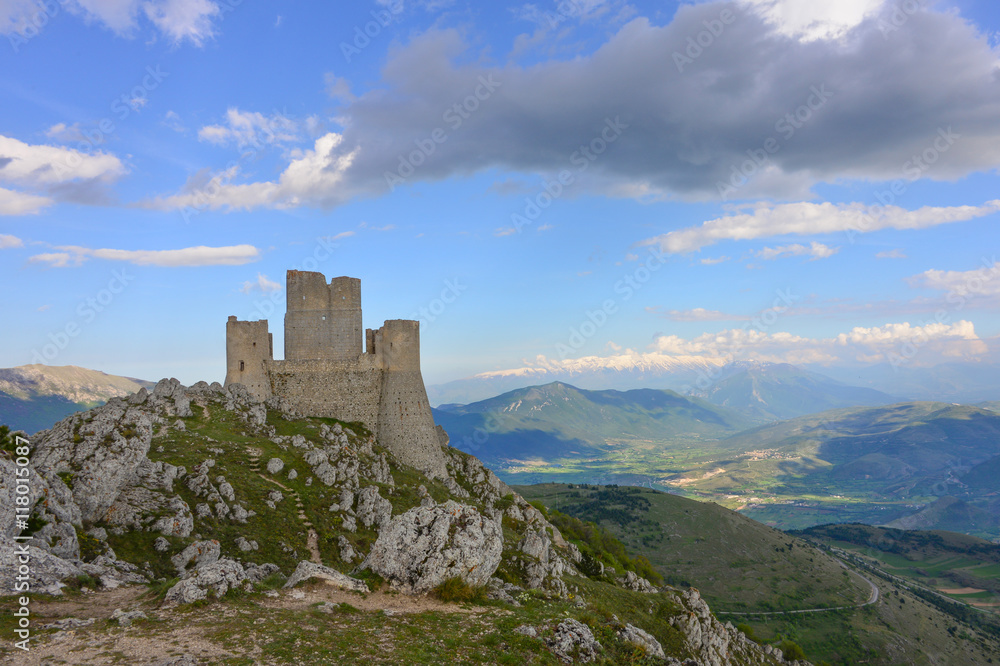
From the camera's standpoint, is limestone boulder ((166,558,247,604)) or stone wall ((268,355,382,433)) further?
stone wall ((268,355,382,433))

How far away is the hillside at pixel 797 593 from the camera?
115 metres

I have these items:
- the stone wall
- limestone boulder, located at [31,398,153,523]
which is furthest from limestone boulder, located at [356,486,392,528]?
the stone wall

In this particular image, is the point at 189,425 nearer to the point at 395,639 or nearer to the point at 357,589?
the point at 357,589

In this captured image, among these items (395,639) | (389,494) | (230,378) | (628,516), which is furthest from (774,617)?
(395,639)

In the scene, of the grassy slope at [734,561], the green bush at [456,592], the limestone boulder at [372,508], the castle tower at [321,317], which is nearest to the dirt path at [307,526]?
the limestone boulder at [372,508]

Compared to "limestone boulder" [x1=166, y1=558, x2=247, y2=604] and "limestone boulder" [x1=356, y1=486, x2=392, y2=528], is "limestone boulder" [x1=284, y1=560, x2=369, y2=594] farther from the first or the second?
"limestone boulder" [x1=356, y1=486, x2=392, y2=528]

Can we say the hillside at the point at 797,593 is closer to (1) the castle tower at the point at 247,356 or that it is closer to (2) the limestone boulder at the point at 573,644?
(1) the castle tower at the point at 247,356

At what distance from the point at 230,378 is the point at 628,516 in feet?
563

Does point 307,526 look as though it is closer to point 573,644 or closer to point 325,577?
point 325,577

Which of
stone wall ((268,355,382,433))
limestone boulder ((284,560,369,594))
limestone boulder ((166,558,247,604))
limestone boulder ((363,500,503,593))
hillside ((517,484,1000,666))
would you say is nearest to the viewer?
limestone boulder ((166,558,247,604))

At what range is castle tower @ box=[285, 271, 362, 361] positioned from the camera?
5281cm

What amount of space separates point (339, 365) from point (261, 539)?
2464cm

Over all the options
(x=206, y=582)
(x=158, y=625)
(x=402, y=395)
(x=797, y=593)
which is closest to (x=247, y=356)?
(x=402, y=395)

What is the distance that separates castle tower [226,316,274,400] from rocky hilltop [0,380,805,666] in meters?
1.62
